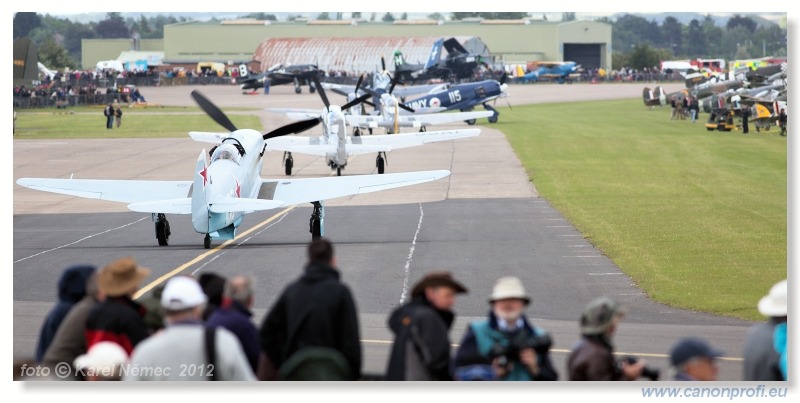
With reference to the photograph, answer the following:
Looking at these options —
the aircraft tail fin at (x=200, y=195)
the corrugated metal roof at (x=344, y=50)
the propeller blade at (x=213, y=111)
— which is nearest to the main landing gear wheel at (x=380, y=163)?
the propeller blade at (x=213, y=111)

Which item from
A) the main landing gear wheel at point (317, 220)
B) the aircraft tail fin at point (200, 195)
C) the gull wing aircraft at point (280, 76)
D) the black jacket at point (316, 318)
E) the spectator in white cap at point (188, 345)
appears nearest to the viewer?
the spectator in white cap at point (188, 345)

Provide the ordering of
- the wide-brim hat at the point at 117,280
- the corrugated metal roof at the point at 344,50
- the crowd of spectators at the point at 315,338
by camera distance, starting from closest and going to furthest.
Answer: the crowd of spectators at the point at 315,338
the wide-brim hat at the point at 117,280
the corrugated metal roof at the point at 344,50

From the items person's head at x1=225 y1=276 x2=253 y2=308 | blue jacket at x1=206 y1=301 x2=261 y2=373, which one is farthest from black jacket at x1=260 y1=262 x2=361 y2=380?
person's head at x1=225 y1=276 x2=253 y2=308

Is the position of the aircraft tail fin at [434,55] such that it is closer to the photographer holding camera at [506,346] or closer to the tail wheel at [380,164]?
the tail wheel at [380,164]

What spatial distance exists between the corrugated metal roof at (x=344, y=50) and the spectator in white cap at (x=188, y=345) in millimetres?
64808

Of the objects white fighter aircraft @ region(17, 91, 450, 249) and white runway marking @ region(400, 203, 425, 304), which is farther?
white fighter aircraft @ region(17, 91, 450, 249)

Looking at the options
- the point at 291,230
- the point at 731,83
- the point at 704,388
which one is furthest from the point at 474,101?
the point at 704,388

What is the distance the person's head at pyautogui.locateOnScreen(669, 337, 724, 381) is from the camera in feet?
32.6

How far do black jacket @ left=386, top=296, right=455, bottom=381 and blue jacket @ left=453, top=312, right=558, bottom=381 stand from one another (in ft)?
0.57

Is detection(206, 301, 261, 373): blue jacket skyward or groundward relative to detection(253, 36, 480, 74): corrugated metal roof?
groundward

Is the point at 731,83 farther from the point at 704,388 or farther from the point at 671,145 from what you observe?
the point at 704,388

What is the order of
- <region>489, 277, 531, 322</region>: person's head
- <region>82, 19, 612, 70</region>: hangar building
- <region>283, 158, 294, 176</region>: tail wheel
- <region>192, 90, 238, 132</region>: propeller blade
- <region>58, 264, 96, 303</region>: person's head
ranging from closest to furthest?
<region>489, 277, 531, 322</region>: person's head
<region>58, 264, 96, 303</region>: person's head
<region>192, 90, 238, 132</region>: propeller blade
<region>283, 158, 294, 176</region>: tail wheel
<region>82, 19, 612, 70</region>: hangar building

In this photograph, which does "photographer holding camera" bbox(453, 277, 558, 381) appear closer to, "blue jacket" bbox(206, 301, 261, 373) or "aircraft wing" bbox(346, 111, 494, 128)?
"blue jacket" bbox(206, 301, 261, 373)

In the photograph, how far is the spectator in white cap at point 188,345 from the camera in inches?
388
